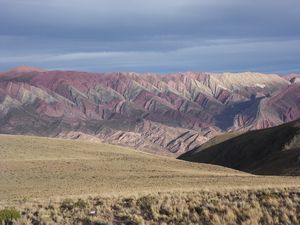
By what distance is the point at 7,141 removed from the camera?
68.2 meters

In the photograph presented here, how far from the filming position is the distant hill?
87.2 meters

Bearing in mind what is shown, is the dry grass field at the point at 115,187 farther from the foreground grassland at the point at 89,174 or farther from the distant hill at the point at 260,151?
the distant hill at the point at 260,151

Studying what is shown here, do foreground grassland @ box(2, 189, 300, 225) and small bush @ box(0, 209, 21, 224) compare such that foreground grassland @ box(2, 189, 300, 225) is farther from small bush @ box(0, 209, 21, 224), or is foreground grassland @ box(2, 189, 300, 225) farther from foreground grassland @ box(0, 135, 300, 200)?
foreground grassland @ box(0, 135, 300, 200)

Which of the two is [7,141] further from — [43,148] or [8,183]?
[8,183]

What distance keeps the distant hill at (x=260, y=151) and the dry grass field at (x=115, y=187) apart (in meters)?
28.8

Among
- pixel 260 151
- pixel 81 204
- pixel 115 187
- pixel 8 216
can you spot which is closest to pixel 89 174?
pixel 115 187

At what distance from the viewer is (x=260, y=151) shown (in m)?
114

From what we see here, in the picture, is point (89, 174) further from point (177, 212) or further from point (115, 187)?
point (177, 212)

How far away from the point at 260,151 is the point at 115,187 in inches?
3173

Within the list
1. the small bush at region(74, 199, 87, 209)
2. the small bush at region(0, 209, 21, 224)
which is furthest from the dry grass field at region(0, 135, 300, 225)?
the small bush at region(0, 209, 21, 224)

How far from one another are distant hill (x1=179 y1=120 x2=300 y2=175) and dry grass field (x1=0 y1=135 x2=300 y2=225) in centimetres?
2882

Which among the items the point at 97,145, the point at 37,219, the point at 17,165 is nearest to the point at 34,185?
the point at 17,165

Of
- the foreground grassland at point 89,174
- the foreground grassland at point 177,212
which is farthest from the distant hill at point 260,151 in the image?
the foreground grassland at point 177,212

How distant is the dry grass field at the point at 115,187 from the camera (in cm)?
1734
